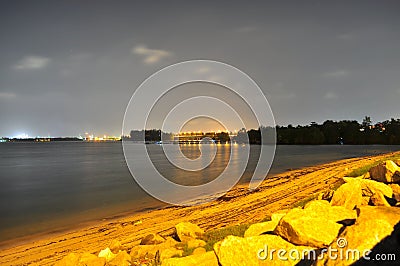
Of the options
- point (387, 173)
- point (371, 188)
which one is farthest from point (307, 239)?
point (387, 173)

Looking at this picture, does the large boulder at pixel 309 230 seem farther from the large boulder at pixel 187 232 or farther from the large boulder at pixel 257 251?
the large boulder at pixel 187 232

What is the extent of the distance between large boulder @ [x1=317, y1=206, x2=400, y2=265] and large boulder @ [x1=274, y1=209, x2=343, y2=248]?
3.47ft

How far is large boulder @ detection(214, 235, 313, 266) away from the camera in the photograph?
17.9ft

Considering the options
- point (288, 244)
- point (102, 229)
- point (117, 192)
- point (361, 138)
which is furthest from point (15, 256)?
point (361, 138)

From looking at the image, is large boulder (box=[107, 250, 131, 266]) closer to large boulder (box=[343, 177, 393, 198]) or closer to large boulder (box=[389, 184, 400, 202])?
large boulder (box=[343, 177, 393, 198])

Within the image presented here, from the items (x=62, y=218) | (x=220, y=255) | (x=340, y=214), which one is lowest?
(x=62, y=218)

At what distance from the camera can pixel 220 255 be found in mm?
5836

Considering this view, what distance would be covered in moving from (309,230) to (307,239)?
16 cm

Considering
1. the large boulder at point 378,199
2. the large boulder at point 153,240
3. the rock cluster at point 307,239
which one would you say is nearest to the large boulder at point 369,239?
the rock cluster at point 307,239

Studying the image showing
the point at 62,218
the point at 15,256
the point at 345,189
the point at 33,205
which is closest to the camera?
the point at 345,189

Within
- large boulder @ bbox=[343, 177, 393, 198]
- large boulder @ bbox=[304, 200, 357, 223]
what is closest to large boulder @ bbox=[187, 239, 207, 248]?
large boulder @ bbox=[304, 200, 357, 223]

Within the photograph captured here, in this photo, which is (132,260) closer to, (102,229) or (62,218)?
(102,229)

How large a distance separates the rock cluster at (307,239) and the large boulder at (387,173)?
0.08 m

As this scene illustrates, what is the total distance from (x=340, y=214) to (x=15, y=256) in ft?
40.9
